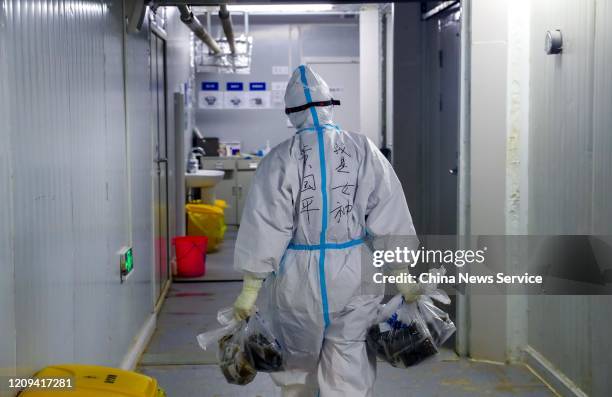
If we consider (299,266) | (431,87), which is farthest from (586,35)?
(431,87)

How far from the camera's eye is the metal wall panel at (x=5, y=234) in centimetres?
162

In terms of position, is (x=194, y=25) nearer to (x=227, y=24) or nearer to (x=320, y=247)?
(x=227, y=24)

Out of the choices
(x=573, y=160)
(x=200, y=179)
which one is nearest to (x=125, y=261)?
(x=573, y=160)

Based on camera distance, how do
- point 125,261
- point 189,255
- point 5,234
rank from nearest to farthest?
point 5,234 < point 125,261 < point 189,255

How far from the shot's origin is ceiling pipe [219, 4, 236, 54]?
5560 millimetres

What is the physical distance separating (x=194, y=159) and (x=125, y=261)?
14.2ft

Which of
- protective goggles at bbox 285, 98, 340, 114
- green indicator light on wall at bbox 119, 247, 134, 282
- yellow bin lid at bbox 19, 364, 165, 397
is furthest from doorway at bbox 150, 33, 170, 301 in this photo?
yellow bin lid at bbox 19, 364, 165, 397

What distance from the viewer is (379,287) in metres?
2.45

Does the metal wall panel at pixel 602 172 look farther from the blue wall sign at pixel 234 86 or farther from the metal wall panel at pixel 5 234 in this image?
the blue wall sign at pixel 234 86

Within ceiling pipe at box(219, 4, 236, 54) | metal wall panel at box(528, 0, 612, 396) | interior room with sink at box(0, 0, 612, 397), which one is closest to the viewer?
interior room with sink at box(0, 0, 612, 397)

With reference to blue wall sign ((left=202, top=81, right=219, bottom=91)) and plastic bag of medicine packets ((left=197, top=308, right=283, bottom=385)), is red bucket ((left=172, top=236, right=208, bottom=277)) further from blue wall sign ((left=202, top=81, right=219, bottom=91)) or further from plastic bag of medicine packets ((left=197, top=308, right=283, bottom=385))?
blue wall sign ((left=202, top=81, right=219, bottom=91))

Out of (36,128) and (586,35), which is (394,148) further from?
(36,128)

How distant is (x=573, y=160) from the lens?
284 cm

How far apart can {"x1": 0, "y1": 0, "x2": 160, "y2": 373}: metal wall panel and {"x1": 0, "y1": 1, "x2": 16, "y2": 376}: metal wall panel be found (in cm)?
2
